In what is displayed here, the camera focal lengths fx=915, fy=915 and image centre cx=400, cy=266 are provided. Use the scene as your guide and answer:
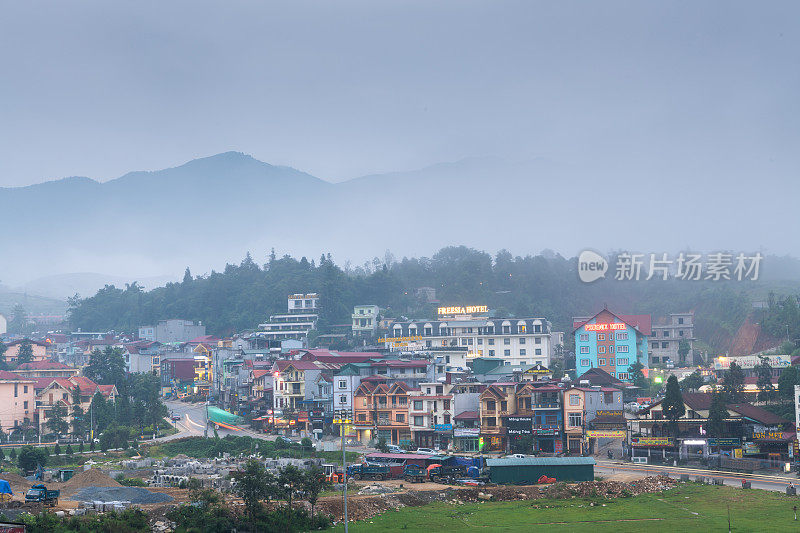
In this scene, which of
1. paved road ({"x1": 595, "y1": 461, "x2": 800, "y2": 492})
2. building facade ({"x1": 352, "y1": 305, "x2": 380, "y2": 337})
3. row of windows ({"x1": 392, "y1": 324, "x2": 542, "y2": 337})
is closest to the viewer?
paved road ({"x1": 595, "y1": 461, "x2": 800, "y2": 492})

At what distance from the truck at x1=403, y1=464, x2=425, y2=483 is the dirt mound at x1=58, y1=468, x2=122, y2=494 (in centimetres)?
2168

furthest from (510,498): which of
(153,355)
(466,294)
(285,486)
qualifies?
(466,294)

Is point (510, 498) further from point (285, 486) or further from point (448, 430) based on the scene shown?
point (448, 430)

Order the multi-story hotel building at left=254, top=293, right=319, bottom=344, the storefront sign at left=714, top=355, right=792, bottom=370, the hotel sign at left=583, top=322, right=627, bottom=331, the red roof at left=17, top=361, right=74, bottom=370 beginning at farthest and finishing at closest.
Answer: the multi-story hotel building at left=254, top=293, right=319, bottom=344
the red roof at left=17, top=361, right=74, bottom=370
the hotel sign at left=583, top=322, right=627, bottom=331
the storefront sign at left=714, top=355, right=792, bottom=370

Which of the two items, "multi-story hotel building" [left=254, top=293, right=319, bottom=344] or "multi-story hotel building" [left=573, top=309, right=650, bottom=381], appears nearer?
"multi-story hotel building" [left=573, top=309, right=650, bottom=381]

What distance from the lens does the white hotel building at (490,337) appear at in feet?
461

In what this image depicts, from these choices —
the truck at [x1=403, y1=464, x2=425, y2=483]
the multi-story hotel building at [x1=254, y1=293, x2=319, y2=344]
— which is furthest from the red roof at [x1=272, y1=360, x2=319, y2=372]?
the multi-story hotel building at [x1=254, y1=293, x2=319, y2=344]

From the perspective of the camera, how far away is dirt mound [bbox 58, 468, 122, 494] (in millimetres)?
66444

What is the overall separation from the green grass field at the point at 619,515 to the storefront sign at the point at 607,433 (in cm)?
1998

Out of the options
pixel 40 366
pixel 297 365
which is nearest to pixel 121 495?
pixel 297 365

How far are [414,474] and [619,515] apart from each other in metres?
19.7

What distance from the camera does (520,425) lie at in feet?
290

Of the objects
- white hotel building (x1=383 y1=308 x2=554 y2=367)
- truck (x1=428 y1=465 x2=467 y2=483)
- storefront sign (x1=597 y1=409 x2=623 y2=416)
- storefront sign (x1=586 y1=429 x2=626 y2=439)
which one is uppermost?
white hotel building (x1=383 y1=308 x2=554 y2=367)

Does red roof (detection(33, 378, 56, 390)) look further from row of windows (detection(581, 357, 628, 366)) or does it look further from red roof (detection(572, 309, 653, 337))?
red roof (detection(572, 309, 653, 337))
